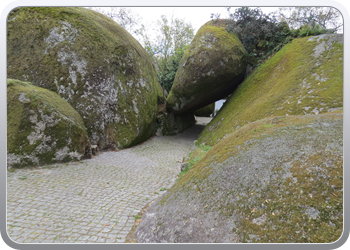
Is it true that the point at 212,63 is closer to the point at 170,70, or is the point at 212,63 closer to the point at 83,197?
the point at 83,197

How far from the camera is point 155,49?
22.9 metres

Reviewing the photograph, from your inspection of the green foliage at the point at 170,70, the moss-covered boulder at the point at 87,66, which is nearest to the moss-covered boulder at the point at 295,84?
the moss-covered boulder at the point at 87,66

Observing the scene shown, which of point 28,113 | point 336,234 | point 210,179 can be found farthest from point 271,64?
point 28,113

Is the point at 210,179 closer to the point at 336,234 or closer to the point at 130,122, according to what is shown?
the point at 336,234

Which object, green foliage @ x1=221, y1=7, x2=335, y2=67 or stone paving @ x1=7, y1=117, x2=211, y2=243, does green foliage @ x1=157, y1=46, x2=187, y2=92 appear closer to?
green foliage @ x1=221, y1=7, x2=335, y2=67

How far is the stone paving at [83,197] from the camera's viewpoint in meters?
3.20

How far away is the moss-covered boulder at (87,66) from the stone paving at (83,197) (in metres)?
2.76

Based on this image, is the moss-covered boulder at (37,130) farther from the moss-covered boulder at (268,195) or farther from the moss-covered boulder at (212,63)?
the moss-covered boulder at (212,63)

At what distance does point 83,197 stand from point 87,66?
→ 7674mm

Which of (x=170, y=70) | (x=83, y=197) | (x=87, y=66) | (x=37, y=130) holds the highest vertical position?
(x=170, y=70)

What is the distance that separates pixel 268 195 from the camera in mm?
2383

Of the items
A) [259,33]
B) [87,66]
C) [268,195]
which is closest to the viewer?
[268,195]

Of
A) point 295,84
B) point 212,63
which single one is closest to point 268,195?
point 295,84

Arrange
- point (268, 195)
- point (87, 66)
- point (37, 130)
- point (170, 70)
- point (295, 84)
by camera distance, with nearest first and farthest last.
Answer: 1. point (268, 195)
2. point (37, 130)
3. point (295, 84)
4. point (87, 66)
5. point (170, 70)
